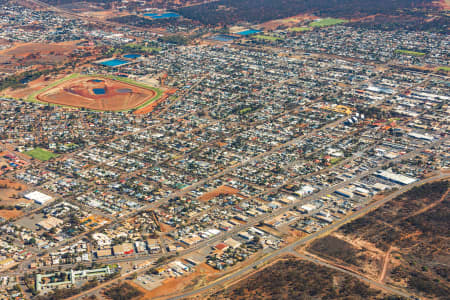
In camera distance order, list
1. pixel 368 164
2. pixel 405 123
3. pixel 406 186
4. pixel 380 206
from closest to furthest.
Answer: pixel 380 206, pixel 406 186, pixel 368 164, pixel 405 123

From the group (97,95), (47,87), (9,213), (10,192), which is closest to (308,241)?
(9,213)

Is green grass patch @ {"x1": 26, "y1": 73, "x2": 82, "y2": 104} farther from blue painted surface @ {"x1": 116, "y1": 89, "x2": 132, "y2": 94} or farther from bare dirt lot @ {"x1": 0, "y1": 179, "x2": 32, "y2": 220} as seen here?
bare dirt lot @ {"x1": 0, "y1": 179, "x2": 32, "y2": 220}

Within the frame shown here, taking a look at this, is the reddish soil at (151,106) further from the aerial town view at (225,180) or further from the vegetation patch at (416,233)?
the vegetation patch at (416,233)

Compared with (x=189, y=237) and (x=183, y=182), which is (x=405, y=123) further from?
(x=189, y=237)

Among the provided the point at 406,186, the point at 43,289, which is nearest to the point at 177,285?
the point at 43,289

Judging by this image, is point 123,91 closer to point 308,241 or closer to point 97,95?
point 97,95

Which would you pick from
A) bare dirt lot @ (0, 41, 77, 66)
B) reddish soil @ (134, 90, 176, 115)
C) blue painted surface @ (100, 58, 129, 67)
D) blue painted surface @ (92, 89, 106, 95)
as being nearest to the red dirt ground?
blue painted surface @ (92, 89, 106, 95)
